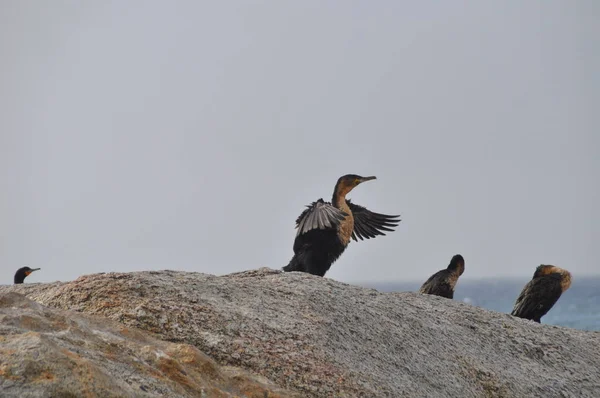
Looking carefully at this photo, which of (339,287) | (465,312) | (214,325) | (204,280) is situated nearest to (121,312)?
(214,325)

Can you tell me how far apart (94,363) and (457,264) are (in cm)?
824

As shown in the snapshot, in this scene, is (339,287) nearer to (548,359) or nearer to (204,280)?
(204,280)

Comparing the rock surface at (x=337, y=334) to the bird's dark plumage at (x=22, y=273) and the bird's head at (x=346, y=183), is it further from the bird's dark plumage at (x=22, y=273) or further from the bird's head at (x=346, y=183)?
the bird's dark plumage at (x=22, y=273)

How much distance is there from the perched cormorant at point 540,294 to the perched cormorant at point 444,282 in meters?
1.01

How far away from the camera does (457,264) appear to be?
11.5 metres

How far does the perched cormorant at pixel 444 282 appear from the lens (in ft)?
35.9

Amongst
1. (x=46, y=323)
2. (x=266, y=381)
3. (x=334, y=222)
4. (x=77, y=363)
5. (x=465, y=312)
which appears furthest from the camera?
(x=334, y=222)

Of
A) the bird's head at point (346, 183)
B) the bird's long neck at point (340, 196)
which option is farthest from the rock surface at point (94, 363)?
the bird's head at point (346, 183)

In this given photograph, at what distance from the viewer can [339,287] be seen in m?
6.36

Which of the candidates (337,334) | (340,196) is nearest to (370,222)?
(340,196)

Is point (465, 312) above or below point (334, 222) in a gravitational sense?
below

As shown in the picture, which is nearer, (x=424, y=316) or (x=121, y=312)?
A: (x=121, y=312)

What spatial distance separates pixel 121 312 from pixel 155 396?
113 cm

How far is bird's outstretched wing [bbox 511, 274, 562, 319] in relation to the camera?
9938mm
